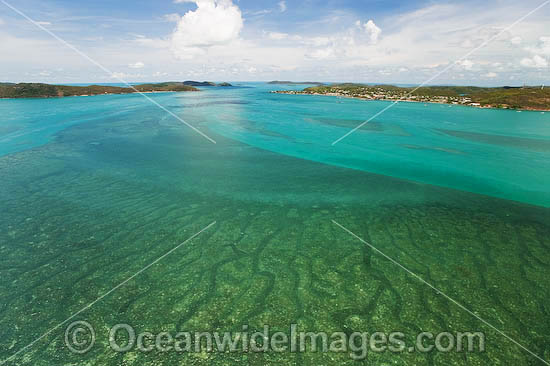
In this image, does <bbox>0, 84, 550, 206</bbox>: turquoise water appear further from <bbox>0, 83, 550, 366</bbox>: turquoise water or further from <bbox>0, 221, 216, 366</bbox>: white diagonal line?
<bbox>0, 221, 216, 366</bbox>: white diagonal line

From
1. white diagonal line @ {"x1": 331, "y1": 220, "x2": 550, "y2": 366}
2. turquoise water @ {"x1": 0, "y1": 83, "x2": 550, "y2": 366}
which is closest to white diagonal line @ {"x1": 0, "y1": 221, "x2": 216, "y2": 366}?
turquoise water @ {"x1": 0, "y1": 83, "x2": 550, "y2": 366}

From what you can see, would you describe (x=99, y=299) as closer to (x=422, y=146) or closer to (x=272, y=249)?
(x=272, y=249)

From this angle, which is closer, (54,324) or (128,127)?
(54,324)

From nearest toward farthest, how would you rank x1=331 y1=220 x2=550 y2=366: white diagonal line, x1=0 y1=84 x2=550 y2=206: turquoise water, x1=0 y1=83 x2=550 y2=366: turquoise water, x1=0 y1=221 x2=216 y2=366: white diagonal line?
1. x1=0 y1=221 x2=216 y2=366: white diagonal line
2. x1=331 y1=220 x2=550 y2=366: white diagonal line
3. x1=0 y1=83 x2=550 y2=366: turquoise water
4. x1=0 y1=84 x2=550 y2=206: turquoise water

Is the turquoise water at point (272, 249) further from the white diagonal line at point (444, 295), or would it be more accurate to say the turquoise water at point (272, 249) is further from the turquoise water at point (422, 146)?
the turquoise water at point (422, 146)

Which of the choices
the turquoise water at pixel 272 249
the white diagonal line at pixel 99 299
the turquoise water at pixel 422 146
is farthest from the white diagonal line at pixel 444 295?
the turquoise water at pixel 422 146

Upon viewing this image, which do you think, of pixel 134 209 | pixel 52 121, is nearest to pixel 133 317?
pixel 134 209

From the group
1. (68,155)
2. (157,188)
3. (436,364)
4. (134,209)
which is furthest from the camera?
(68,155)

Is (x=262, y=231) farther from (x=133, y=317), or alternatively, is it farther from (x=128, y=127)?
(x=128, y=127)

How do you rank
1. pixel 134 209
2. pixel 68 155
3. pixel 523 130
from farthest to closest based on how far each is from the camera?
pixel 523 130 → pixel 68 155 → pixel 134 209
